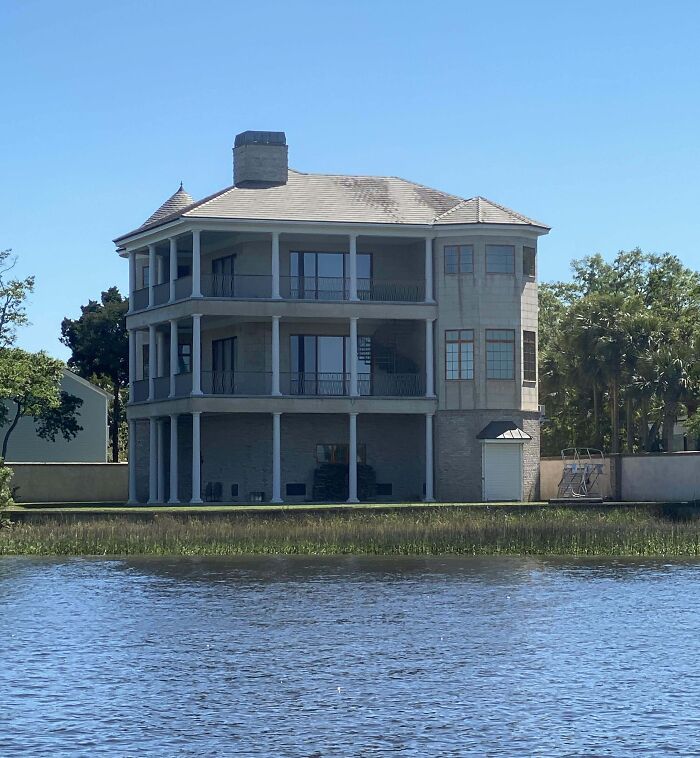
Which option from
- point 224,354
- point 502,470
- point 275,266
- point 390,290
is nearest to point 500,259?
point 390,290

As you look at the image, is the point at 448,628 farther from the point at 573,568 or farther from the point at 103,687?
the point at 573,568

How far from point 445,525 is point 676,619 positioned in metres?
15.2

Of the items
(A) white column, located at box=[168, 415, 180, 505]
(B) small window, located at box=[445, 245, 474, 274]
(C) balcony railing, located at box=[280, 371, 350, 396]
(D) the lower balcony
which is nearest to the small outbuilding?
(D) the lower balcony

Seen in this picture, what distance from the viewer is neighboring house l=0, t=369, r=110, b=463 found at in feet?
244

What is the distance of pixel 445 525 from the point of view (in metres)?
45.7

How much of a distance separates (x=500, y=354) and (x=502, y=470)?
4.31m

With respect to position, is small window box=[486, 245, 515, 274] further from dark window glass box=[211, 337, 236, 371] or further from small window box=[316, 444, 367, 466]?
dark window glass box=[211, 337, 236, 371]

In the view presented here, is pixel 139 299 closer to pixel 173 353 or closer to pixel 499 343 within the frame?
pixel 173 353

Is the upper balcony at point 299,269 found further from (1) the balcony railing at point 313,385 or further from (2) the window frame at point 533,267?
(2) the window frame at point 533,267

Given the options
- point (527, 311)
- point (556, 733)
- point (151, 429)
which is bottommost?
point (556, 733)

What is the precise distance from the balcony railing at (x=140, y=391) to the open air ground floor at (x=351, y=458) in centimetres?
171

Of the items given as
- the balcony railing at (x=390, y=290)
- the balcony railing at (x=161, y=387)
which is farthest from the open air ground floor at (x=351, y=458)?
the balcony railing at (x=390, y=290)

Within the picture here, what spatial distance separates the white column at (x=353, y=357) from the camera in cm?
5759

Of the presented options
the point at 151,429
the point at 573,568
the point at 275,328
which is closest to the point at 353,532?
the point at 573,568
